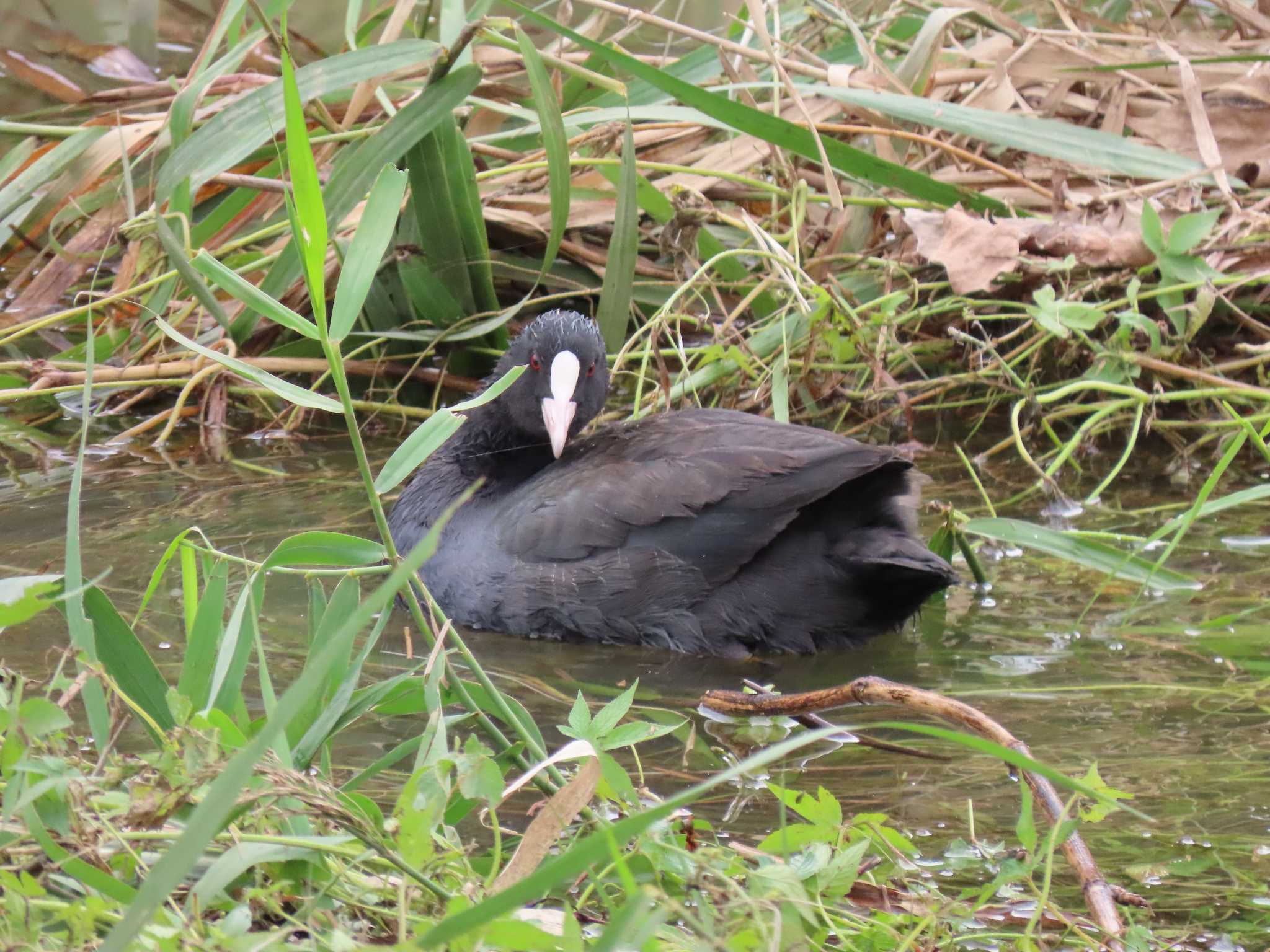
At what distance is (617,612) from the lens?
3156 millimetres

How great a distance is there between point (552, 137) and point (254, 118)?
0.73m

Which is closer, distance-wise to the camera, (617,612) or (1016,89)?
(617,612)

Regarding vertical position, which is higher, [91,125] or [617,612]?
[91,125]

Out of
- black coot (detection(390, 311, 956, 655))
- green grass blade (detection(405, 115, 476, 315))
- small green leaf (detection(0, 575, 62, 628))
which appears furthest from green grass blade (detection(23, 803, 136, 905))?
green grass blade (detection(405, 115, 476, 315))

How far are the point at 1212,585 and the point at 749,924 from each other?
2128 mm

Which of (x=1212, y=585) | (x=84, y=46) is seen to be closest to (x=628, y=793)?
(x=1212, y=585)

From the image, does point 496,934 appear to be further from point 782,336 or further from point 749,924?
point 782,336

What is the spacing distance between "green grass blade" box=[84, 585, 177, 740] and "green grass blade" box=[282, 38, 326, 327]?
0.52 metres

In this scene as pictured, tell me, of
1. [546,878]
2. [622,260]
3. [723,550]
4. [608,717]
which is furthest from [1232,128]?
[546,878]

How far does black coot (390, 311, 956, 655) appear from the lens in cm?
305

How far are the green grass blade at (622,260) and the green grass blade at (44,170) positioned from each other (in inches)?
58.2

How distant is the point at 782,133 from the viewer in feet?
12.7

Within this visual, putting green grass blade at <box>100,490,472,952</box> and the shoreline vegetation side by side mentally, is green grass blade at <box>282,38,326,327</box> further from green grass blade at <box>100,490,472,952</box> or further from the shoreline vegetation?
green grass blade at <box>100,490,472,952</box>

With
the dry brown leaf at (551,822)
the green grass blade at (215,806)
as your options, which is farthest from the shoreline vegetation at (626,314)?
the green grass blade at (215,806)
